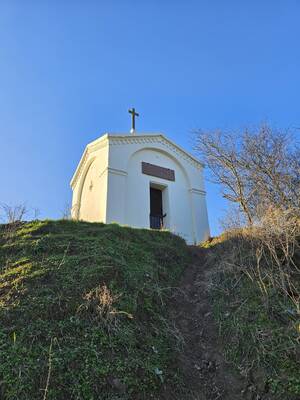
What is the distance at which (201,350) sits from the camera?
17.0 ft

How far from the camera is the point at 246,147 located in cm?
1084

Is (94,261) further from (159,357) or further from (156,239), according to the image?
(156,239)

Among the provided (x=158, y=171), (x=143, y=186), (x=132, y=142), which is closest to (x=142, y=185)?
(x=143, y=186)

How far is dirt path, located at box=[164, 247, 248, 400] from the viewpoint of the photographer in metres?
4.38

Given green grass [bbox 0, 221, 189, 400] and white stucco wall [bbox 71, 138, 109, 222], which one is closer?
green grass [bbox 0, 221, 189, 400]

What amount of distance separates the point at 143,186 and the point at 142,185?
59 millimetres

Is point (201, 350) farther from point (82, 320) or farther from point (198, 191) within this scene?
point (198, 191)

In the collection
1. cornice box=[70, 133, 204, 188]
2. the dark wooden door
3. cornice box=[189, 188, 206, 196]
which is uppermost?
cornice box=[70, 133, 204, 188]

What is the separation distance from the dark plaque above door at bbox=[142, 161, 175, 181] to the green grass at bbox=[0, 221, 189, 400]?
637 cm

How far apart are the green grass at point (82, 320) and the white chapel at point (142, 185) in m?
4.61

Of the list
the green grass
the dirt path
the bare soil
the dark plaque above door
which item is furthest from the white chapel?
the bare soil

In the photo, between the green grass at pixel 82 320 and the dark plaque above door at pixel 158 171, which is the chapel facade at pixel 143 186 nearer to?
the dark plaque above door at pixel 158 171

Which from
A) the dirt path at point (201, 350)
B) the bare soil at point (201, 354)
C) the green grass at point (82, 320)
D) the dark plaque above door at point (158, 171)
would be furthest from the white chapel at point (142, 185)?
the bare soil at point (201, 354)

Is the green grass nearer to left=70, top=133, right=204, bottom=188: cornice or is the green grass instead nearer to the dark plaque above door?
left=70, top=133, right=204, bottom=188: cornice
